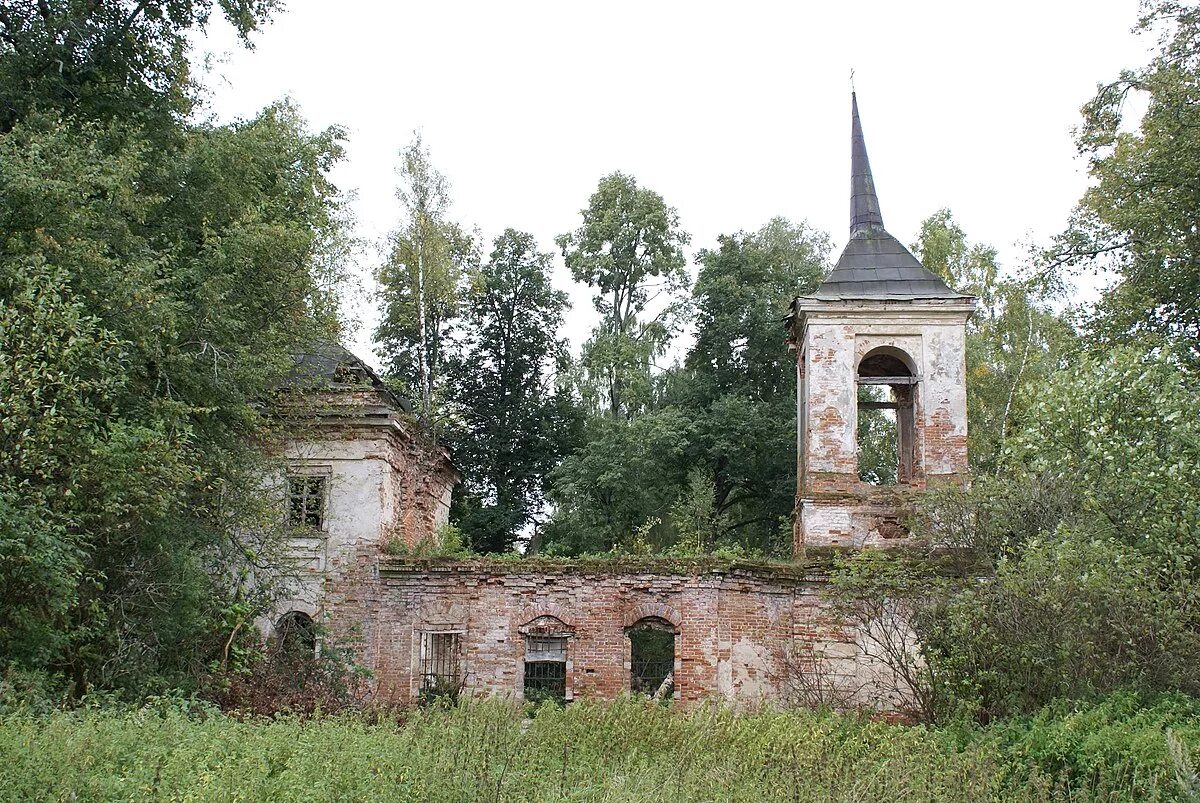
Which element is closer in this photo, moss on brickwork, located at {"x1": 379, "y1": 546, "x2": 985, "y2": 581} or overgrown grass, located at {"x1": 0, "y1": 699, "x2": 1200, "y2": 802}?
overgrown grass, located at {"x1": 0, "y1": 699, "x2": 1200, "y2": 802}

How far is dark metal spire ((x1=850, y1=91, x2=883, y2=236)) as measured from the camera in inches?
760

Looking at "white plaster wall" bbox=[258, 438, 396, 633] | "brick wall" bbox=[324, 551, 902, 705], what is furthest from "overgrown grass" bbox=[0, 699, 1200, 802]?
"white plaster wall" bbox=[258, 438, 396, 633]

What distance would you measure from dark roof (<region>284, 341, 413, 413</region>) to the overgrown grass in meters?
6.96

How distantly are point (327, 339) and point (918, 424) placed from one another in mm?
9639

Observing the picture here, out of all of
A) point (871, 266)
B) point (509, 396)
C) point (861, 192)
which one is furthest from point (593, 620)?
point (509, 396)

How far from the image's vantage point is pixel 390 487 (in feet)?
64.1

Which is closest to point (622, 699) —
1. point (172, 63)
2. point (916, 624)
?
point (916, 624)

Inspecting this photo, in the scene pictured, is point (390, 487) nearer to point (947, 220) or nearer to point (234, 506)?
point (234, 506)

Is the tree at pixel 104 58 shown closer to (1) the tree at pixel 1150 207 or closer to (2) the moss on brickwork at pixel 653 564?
(2) the moss on brickwork at pixel 653 564

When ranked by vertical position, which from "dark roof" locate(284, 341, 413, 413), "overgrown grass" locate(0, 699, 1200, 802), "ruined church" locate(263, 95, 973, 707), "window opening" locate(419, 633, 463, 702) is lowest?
"window opening" locate(419, 633, 463, 702)

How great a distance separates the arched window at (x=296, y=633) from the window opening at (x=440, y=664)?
1840 mm

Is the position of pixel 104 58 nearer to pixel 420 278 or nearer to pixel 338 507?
pixel 338 507

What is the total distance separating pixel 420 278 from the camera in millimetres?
27656

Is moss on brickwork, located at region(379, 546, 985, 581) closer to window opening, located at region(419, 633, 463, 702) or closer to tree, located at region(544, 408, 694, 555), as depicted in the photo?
window opening, located at region(419, 633, 463, 702)
